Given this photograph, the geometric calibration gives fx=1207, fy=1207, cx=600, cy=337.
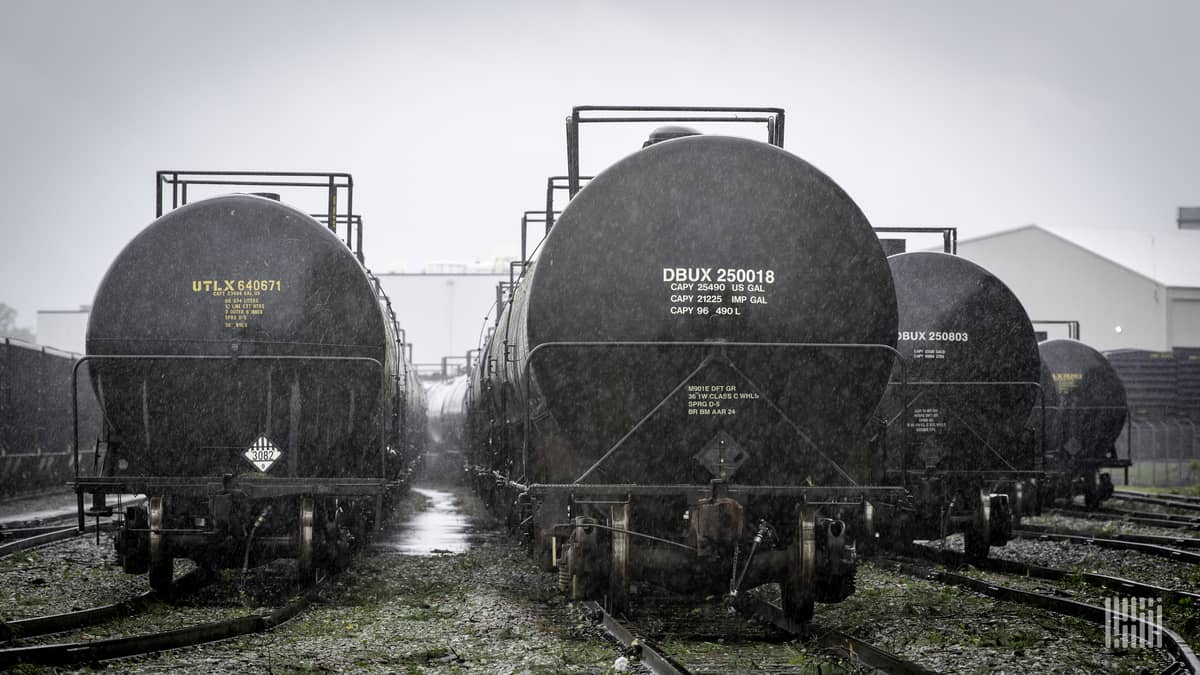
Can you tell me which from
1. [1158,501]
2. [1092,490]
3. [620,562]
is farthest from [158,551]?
[1158,501]

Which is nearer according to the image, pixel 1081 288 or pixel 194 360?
pixel 194 360

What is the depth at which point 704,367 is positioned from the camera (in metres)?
8.57

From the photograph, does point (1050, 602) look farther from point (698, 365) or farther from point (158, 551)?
point (158, 551)

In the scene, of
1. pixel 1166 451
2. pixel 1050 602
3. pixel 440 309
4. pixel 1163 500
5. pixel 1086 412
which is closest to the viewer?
pixel 1050 602

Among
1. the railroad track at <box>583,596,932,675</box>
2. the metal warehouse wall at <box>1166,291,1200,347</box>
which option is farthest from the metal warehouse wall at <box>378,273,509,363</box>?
the railroad track at <box>583,596,932,675</box>

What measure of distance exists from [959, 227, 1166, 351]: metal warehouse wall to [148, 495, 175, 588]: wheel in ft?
138

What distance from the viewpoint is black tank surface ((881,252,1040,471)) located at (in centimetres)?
1338

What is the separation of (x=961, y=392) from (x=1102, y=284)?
132 ft

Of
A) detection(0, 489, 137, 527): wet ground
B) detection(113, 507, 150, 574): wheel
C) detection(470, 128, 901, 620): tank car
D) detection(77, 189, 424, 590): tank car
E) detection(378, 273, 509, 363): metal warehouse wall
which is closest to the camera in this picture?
detection(470, 128, 901, 620): tank car

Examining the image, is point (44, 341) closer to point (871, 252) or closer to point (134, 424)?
point (134, 424)

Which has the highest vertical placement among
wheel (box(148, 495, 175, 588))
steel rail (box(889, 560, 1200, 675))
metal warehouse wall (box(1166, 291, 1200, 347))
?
metal warehouse wall (box(1166, 291, 1200, 347))

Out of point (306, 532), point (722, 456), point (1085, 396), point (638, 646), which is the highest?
point (1085, 396)

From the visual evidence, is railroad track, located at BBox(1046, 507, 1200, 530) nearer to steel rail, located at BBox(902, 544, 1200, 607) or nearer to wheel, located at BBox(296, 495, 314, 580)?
steel rail, located at BBox(902, 544, 1200, 607)

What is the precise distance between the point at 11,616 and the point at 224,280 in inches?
130
